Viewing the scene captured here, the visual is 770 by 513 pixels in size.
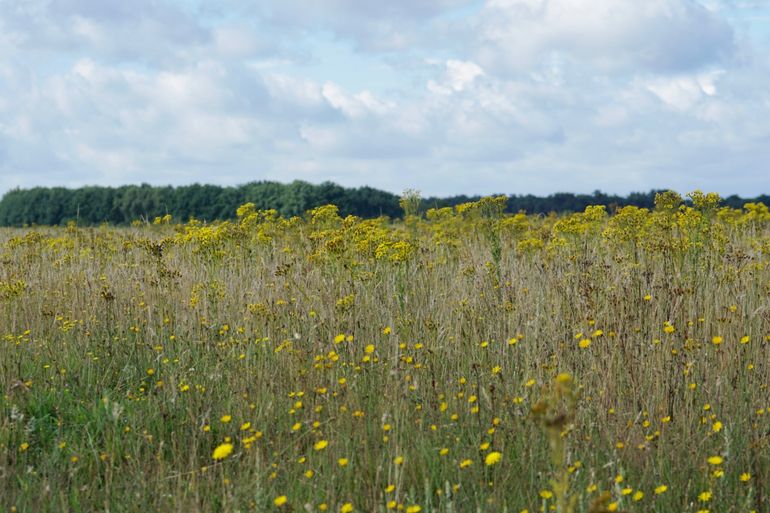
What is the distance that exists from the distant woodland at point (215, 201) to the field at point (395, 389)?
8.72 meters

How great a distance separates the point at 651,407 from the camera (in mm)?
3824

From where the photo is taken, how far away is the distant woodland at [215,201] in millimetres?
19062

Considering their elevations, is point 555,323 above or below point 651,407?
above

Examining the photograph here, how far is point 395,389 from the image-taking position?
12.2ft

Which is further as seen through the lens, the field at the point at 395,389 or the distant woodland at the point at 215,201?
the distant woodland at the point at 215,201

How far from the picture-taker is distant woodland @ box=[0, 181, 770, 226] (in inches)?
750

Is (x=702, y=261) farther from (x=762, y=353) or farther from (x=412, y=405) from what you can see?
(x=412, y=405)

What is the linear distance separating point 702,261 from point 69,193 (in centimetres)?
2631

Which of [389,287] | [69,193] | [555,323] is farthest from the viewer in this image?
[69,193]

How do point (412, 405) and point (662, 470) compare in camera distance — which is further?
point (412, 405)

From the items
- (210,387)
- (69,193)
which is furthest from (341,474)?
(69,193)

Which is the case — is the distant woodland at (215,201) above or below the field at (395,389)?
above

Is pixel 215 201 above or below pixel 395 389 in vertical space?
above

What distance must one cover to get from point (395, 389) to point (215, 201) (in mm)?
20013
